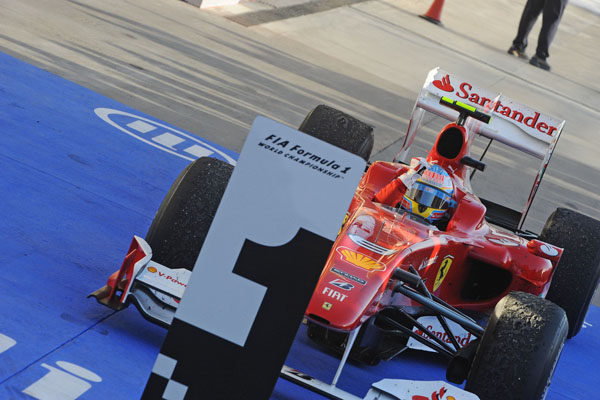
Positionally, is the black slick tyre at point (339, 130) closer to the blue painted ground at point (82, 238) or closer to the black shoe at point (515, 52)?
the blue painted ground at point (82, 238)

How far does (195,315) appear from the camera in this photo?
280 centimetres

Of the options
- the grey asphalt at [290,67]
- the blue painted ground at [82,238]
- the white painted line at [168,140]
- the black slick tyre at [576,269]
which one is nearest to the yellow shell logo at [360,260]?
the blue painted ground at [82,238]

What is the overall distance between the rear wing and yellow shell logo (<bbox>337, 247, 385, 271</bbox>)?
2.04m

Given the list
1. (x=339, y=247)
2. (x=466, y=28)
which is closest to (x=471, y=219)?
(x=339, y=247)

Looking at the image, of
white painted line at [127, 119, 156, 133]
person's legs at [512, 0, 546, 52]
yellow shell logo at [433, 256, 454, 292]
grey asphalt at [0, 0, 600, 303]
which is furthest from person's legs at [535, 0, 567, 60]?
yellow shell logo at [433, 256, 454, 292]

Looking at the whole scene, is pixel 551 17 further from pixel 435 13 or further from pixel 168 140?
pixel 168 140

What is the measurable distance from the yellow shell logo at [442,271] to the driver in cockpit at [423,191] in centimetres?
32

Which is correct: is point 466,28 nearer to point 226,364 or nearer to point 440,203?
point 440,203

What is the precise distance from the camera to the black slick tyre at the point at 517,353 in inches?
162

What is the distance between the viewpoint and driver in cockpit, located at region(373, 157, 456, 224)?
18.1 ft

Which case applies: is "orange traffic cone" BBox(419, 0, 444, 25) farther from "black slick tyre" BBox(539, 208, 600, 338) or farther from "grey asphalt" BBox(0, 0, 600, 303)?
"black slick tyre" BBox(539, 208, 600, 338)

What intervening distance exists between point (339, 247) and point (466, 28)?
46.7 ft

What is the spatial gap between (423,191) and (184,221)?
Answer: 5.29 feet

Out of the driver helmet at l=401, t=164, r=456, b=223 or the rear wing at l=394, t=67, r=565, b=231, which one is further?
the rear wing at l=394, t=67, r=565, b=231
